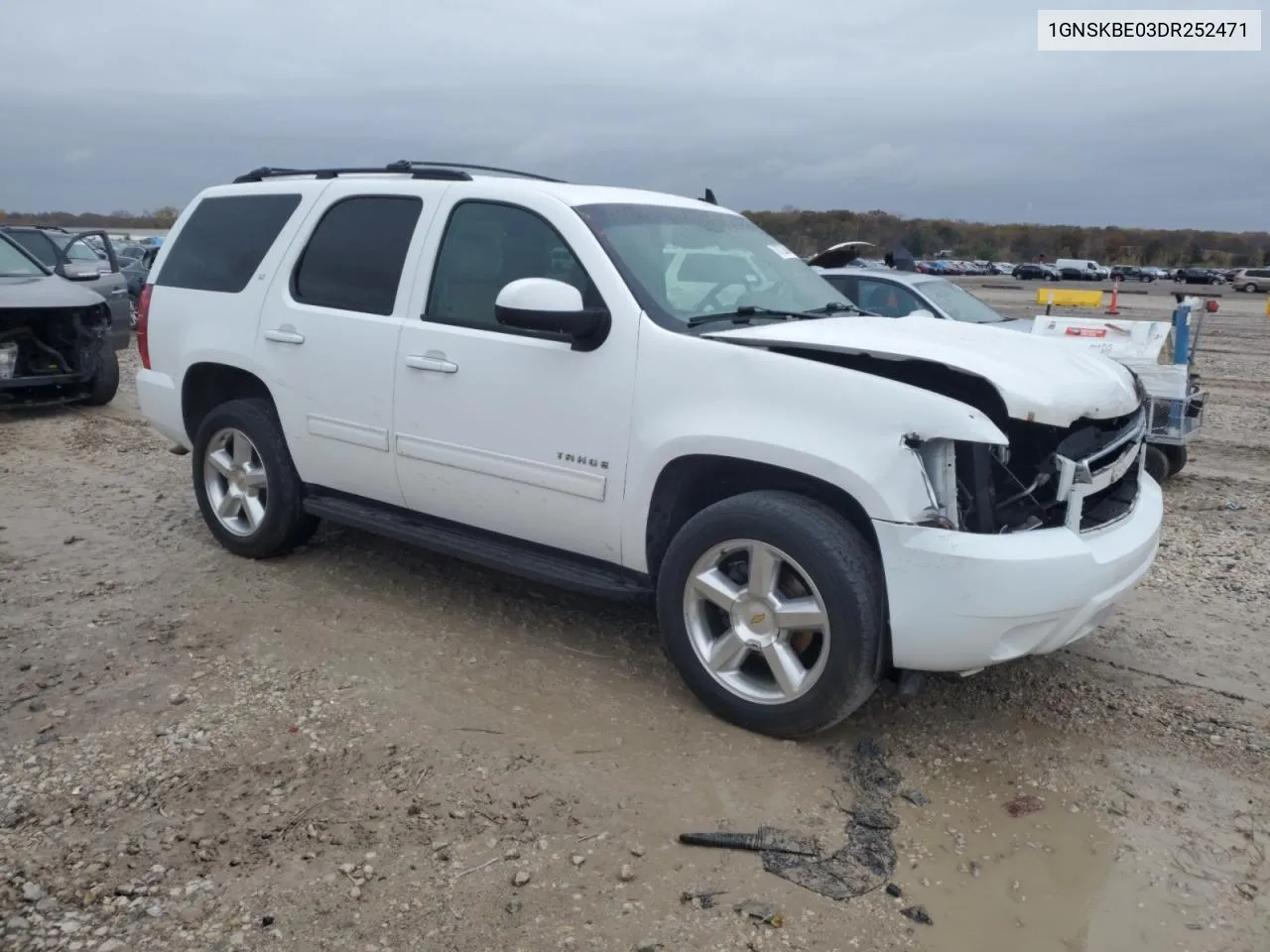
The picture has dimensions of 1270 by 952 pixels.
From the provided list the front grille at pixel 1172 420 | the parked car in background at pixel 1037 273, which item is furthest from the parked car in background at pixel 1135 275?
the front grille at pixel 1172 420

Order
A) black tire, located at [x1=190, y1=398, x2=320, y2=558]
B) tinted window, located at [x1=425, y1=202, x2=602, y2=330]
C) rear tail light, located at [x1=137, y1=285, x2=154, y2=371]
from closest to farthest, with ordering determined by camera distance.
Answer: tinted window, located at [x1=425, y1=202, x2=602, y2=330]
black tire, located at [x1=190, y1=398, x2=320, y2=558]
rear tail light, located at [x1=137, y1=285, x2=154, y2=371]

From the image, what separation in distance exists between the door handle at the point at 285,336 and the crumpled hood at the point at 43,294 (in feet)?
17.6

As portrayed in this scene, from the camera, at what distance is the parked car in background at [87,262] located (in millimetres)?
12156

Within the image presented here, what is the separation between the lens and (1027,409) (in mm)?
3289

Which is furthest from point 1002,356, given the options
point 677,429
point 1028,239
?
point 1028,239

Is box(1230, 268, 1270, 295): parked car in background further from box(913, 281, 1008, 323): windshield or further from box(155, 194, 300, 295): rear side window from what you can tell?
box(155, 194, 300, 295): rear side window

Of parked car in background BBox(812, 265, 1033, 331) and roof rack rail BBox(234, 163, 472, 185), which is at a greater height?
roof rack rail BBox(234, 163, 472, 185)

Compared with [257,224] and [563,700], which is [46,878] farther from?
[257,224]

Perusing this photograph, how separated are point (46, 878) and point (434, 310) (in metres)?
2.55

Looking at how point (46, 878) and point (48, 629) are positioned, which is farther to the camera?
point (48, 629)

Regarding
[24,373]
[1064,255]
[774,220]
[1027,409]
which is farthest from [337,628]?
[1064,255]

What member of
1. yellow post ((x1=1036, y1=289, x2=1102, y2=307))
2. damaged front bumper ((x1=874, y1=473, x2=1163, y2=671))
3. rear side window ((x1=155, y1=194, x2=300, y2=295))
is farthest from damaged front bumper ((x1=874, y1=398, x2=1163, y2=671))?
yellow post ((x1=1036, y1=289, x2=1102, y2=307))

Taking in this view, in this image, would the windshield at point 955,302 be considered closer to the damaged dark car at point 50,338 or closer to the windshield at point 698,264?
the windshield at point 698,264

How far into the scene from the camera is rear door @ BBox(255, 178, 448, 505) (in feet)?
15.3
